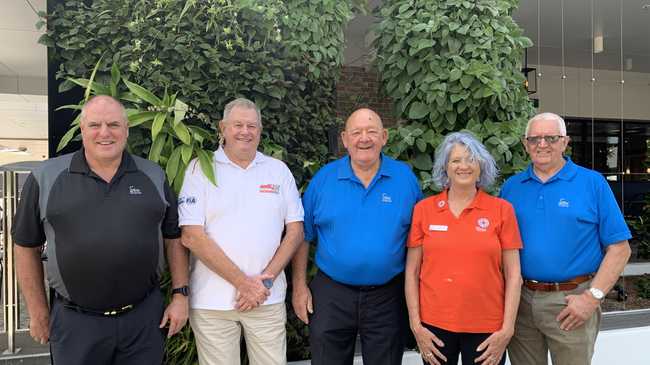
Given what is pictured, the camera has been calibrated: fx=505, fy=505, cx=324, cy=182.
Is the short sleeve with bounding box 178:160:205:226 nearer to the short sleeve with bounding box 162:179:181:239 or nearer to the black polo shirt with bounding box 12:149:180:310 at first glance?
the short sleeve with bounding box 162:179:181:239

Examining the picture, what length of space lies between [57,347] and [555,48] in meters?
7.33

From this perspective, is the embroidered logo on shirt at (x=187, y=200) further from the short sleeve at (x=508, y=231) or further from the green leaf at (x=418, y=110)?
Result: the green leaf at (x=418, y=110)

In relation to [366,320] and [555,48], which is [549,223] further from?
[555,48]

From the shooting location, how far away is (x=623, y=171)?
7285 mm

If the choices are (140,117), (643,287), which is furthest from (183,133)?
(643,287)

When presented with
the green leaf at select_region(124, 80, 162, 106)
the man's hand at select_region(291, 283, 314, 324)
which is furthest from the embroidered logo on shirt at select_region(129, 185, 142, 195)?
the man's hand at select_region(291, 283, 314, 324)

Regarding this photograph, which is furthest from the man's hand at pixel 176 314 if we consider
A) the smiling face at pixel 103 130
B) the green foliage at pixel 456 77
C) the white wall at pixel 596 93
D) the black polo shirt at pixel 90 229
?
the white wall at pixel 596 93

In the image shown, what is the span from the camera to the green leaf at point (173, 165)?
257 centimetres

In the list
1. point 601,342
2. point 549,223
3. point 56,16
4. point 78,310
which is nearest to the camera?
point 78,310

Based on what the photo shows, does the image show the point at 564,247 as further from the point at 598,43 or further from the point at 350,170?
the point at 598,43

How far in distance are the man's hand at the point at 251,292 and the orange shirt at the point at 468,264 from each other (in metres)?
0.73

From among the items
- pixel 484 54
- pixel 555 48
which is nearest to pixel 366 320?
pixel 484 54

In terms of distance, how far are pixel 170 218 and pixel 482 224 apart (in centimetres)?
137

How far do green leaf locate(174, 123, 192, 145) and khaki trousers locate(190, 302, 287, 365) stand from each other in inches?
33.7
